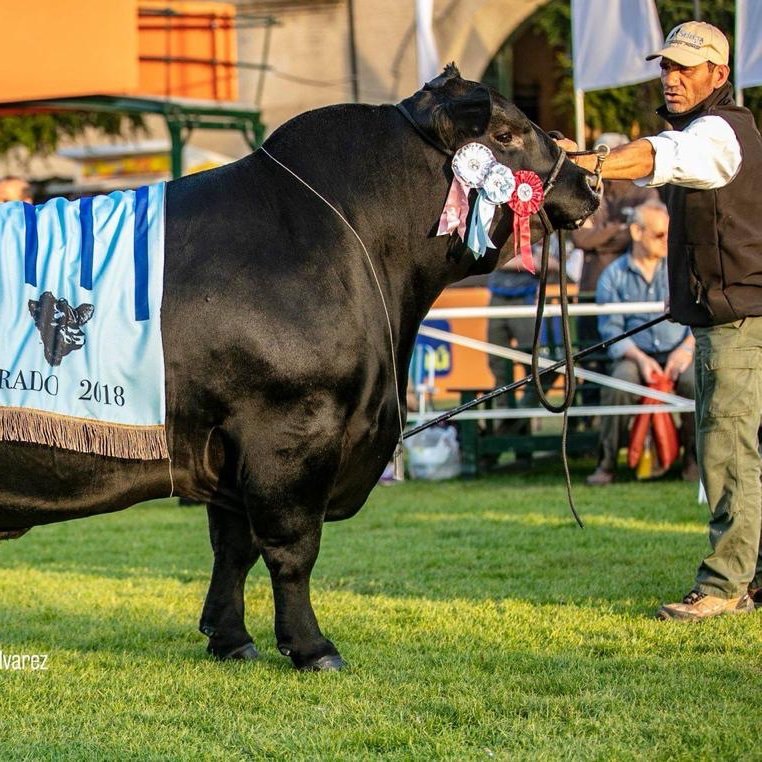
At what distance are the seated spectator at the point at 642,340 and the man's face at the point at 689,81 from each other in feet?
14.7

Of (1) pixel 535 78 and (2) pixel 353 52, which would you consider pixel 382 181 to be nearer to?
(2) pixel 353 52

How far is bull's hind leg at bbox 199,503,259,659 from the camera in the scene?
510cm

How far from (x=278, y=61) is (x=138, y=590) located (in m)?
13.8

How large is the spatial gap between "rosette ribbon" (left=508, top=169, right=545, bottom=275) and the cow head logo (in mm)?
1533

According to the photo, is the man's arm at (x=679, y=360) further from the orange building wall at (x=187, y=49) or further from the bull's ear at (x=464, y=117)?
the orange building wall at (x=187, y=49)

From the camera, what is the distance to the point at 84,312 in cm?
434

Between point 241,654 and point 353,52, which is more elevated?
point 353,52

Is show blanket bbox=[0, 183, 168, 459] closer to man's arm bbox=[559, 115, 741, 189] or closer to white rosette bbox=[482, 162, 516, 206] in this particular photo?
white rosette bbox=[482, 162, 516, 206]

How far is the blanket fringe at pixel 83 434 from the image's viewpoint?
14.1 ft

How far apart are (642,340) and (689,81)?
482 cm

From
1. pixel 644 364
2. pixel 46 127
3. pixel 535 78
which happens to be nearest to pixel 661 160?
pixel 644 364

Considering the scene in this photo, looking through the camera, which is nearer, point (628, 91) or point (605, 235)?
point (605, 235)

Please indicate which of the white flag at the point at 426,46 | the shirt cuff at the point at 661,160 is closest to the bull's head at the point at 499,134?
the shirt cuff at the point at 661,160

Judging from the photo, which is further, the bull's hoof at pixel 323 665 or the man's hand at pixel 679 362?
the man's hand at pixel 679 362
